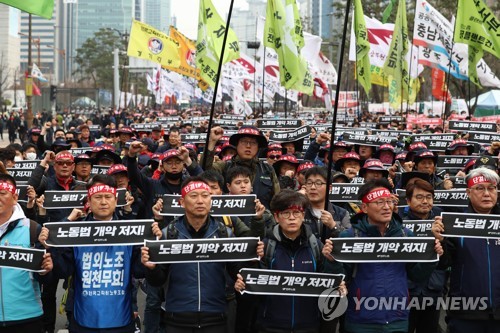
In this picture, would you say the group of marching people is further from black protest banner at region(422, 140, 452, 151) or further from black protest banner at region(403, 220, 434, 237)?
black protest banner at region(422, 140, 452, 151)

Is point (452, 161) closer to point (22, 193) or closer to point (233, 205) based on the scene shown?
point (233, 205)

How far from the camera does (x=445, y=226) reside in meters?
5.51

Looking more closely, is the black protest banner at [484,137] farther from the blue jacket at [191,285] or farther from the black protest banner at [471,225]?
the blue jacket at [191,285]

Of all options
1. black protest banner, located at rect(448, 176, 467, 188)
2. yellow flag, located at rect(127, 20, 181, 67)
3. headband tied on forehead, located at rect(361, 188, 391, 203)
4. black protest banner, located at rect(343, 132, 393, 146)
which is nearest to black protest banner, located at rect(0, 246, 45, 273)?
headband tied on forehead, located at rect(361, 188, 391, 203)

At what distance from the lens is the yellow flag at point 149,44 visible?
73.9 feet

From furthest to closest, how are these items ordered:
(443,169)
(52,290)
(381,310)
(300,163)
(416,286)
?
(443,169) → (300,163) → (52,290) → (416,286) → (381,310)

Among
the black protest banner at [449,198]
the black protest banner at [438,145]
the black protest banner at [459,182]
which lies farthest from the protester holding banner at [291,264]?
the black protest banner at [438,145]

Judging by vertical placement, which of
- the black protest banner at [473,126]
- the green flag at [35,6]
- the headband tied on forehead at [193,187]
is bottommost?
the headband tied on forehead at [193,187]

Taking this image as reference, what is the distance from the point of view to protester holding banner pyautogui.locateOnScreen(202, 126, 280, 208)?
8273 mm

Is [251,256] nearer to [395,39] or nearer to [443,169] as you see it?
[443,169]

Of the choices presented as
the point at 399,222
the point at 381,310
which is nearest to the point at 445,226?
the point at 399,222

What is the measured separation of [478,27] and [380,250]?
34.8ft

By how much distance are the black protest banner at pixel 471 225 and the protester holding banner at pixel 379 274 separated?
173 millimetres

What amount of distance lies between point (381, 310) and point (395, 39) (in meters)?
15.5
